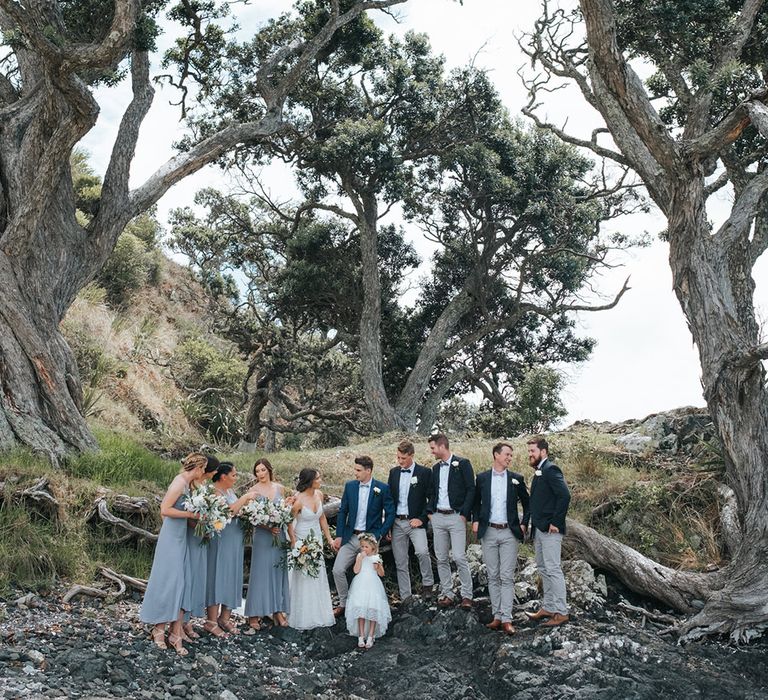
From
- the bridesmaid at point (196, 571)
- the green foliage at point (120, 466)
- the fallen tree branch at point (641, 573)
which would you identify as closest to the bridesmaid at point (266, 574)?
the bridesmaid at point (196, 571)

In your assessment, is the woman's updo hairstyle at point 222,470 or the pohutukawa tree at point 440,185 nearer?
the woman's updo hairstyle at point 222,470

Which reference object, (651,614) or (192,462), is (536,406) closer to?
(651,614)

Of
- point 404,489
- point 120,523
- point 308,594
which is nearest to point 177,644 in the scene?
point 308,594

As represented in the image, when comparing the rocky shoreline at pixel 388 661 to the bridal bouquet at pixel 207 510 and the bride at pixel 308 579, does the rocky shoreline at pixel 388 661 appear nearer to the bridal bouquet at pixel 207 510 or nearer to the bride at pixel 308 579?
the bride at pixel 308 579

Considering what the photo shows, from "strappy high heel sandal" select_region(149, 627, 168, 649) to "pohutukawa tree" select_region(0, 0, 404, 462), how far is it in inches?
198

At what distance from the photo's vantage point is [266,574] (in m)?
9.55

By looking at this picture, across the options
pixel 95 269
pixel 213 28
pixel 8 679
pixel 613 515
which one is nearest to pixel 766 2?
pixel 613 515

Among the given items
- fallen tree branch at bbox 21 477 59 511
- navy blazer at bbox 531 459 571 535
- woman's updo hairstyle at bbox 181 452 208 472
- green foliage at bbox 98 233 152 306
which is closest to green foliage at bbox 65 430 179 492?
fallen tree branch at bbox 21 477 59 511

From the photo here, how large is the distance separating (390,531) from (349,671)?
2228 millimetres

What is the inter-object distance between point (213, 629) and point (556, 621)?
3777 mm

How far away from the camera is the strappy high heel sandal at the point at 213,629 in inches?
350

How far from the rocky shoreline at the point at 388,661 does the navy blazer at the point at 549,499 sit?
115 centimetres

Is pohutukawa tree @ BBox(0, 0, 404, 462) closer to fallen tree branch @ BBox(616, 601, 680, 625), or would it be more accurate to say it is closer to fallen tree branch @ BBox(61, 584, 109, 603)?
fallen tree branch @ BBox(61, 584, 109, 603)

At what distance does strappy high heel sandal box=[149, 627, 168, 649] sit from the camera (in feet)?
26.5
